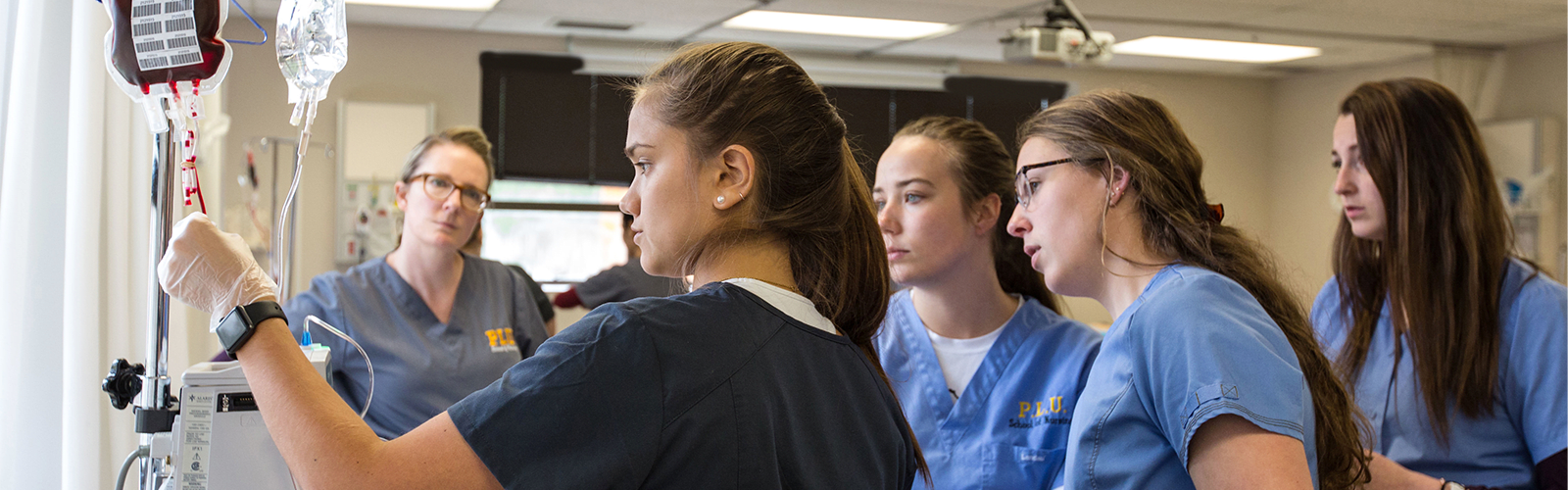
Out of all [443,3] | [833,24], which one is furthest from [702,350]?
[833,24]

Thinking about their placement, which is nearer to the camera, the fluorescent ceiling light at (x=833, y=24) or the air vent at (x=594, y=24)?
the fluorescent ceiling light at (x=833, y=24)

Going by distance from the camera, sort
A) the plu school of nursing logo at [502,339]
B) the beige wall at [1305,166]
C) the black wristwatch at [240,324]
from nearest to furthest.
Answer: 1. the black wristwatch at [240,324]
2. the plu school of nursing logo at [502,339]
3. the beige wall at [1305,166]

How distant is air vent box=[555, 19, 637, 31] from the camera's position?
18.0 feet

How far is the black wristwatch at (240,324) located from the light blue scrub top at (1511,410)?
1628mm

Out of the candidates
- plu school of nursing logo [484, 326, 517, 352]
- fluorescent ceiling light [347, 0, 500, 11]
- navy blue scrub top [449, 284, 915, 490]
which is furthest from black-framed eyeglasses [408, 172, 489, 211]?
fluorescent ceiling light [347, 0, 500, 11]

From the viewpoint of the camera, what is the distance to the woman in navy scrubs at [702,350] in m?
0.84

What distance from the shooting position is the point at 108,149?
4.86ft

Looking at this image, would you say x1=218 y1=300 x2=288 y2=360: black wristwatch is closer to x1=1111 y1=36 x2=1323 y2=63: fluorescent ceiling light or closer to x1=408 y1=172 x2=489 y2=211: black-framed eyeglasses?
x1=408 y1=172 x2=489 y2=211: black-framed eyeglasses

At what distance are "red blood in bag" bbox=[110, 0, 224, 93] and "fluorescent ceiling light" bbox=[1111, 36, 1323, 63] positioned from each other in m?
5.60

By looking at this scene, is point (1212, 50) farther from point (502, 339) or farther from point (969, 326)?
point (502, 339)

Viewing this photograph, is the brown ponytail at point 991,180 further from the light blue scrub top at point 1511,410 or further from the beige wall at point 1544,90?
the beige wall at point 1544,90

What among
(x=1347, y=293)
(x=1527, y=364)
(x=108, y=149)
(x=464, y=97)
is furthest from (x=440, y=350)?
(x=464, y=97)

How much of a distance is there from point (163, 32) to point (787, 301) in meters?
0.66

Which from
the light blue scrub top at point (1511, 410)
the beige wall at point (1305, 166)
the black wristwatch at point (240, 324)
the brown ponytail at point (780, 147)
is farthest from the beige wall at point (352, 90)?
the black wristwatch at point (240, 324)
